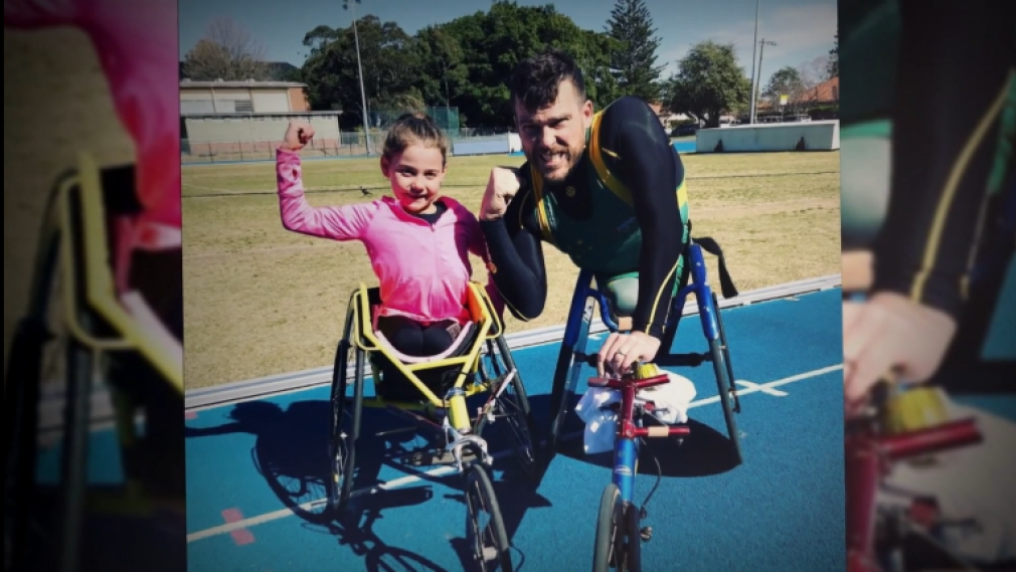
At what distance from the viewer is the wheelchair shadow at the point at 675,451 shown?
126 inches

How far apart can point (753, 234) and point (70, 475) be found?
11.4 feet

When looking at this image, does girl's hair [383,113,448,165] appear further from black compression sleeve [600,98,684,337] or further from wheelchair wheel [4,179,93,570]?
wheelchair wheel [4,179,93,570]

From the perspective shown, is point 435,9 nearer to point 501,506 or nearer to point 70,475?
point 501,506

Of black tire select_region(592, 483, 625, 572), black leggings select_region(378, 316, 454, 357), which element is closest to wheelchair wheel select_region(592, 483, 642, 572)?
black tire select_region(592, 483, 625, 572)

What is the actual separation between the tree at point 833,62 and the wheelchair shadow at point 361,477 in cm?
240

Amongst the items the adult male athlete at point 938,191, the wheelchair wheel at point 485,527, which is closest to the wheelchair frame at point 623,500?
the wheelchair wheel at point 485,527

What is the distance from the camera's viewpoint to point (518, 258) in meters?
2.95

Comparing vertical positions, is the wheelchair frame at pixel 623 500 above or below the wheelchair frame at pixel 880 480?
above

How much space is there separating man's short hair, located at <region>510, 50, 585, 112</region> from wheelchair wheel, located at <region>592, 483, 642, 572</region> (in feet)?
4.91

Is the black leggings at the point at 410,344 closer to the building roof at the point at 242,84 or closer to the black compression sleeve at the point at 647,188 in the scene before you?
the black compression sleeve at the point at 647,188

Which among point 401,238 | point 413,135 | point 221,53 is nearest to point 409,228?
point 401,238

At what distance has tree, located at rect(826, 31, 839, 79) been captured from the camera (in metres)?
3.38

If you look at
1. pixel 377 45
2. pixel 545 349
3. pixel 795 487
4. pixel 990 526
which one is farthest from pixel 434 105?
pixel 990 526

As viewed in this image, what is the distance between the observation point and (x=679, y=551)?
2.97 m
